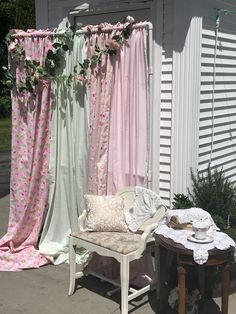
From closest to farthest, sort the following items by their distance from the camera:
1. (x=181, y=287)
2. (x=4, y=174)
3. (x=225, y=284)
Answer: (x=181, y=287) < (x=225, y=284) < (x=4, y=174)

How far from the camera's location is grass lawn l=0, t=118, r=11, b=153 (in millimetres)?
12728

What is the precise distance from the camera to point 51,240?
198 inches

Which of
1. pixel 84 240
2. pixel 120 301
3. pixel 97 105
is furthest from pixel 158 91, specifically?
pixel 120 301

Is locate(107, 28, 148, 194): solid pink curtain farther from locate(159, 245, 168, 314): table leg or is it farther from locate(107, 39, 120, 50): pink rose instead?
locate(159, 245, 168, 314): table leg

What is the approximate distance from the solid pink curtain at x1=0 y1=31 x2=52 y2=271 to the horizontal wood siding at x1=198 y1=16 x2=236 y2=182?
153 cm

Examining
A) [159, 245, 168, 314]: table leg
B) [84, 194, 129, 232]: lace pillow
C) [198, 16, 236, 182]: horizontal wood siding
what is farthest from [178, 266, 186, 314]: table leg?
[198, 16, 236, 182]: horizontal wood siding

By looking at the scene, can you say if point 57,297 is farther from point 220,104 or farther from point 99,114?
point 220,104

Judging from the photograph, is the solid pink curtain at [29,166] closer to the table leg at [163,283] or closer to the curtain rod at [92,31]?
the curtain rod at [92,31]

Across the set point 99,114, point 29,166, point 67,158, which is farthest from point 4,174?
point 99,114

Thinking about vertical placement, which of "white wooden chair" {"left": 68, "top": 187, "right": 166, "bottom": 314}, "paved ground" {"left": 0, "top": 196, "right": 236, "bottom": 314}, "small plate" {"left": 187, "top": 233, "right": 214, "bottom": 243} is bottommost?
"paved ground" {"left": 0, "top": 196, "right": 236, "bottom": 314}

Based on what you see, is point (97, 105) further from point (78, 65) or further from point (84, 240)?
point (84, 240)

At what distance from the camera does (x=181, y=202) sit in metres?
4.45

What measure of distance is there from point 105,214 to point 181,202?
75 centimetres

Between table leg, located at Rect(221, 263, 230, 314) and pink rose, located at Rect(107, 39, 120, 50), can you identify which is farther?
pink rose, located at Rect(107, 39, 120, 50)
